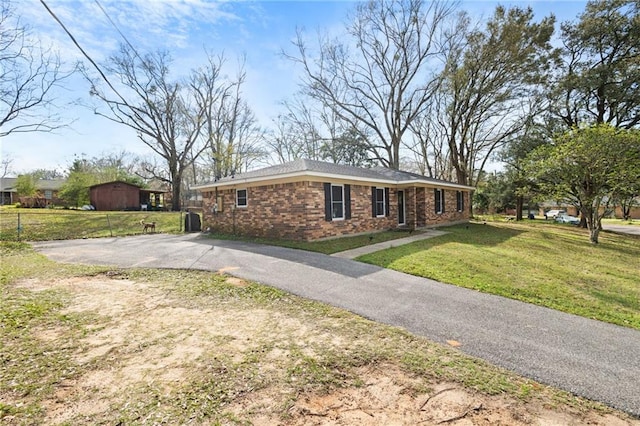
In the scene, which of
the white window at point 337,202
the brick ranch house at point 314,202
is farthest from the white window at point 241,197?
the white window at point 337,202

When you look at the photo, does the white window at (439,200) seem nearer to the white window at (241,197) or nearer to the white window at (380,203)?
the white window at (380,203)

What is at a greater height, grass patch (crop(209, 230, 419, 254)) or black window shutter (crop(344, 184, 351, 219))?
black window shutter (crop(344, 184, 351, 219))

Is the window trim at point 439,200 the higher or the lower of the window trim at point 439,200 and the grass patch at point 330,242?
the higher

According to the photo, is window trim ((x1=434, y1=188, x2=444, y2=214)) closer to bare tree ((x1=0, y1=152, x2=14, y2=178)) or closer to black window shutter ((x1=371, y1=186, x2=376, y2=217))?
black window shutter ((x1=371, y1=186, x2=376, y2=217))

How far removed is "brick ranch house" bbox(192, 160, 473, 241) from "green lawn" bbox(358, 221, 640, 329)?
275cm

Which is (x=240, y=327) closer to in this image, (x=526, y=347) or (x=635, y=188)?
(x=526, y=347)

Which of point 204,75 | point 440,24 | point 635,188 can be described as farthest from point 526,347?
point 204,75

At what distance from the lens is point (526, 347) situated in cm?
329

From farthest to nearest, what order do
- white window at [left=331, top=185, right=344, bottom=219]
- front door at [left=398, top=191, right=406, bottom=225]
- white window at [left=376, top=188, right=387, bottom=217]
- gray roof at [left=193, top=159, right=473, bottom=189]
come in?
1. front door at [left=398, top=191, right=406, bottom=225]
2. white window at [left=376, top=188, right=387, bottom=217]
3. white window at [left=331, top=185, right=344, bottom=219]
4. gray roof at [left=193, top=159, right=473, bottom=189]

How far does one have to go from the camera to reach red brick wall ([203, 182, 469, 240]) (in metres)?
9.97

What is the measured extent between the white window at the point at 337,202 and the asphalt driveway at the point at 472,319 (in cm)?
337

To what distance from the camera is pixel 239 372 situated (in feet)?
8.74

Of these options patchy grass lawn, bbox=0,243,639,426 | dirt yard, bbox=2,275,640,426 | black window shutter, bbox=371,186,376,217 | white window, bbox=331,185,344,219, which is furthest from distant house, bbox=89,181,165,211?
dirt yard, bbox=2,275,640,426

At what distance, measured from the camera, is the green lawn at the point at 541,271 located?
490 cm
